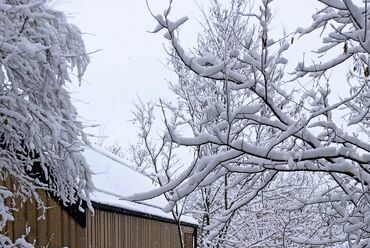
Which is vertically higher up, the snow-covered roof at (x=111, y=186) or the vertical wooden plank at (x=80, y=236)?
the snow-covered roof at (x=111, y=186)

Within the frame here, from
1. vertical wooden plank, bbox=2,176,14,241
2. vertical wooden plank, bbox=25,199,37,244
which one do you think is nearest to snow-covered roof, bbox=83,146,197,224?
vertical wooden plank, bbox=25,199,37,244

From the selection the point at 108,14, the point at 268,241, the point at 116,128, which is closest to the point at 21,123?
the point at 268,241

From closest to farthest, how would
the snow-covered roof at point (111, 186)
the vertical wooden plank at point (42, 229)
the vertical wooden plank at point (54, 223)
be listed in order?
the vertical wooden plank at point (42, 229), the vertical wooden plank at point (54, 223), the snow-covered roof at point (111, 186)

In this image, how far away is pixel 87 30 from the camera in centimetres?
479

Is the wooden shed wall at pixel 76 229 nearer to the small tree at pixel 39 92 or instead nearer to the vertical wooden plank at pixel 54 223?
the vertical wooden plank at pixel 54 223

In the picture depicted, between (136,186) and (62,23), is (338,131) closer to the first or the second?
(62,23)

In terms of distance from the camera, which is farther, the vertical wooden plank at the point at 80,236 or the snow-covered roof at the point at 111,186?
the snow-covered roof at the point at 111,186

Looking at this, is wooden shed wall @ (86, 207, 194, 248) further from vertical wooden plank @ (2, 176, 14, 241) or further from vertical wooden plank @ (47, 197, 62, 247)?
vertical wooden plank @ (2, 176, 14, 241)

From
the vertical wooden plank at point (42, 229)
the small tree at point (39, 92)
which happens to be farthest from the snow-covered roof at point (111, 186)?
the small tree at point (39, 92)

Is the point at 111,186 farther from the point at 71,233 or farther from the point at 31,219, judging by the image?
the point at 31,219

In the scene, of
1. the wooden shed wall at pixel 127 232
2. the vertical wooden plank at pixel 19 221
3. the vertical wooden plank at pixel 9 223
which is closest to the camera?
the vertical wooden plank at pixel 9 223

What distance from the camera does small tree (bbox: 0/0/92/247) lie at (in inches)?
152

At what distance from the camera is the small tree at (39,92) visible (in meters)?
3.86

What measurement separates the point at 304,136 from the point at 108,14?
2831 cm
